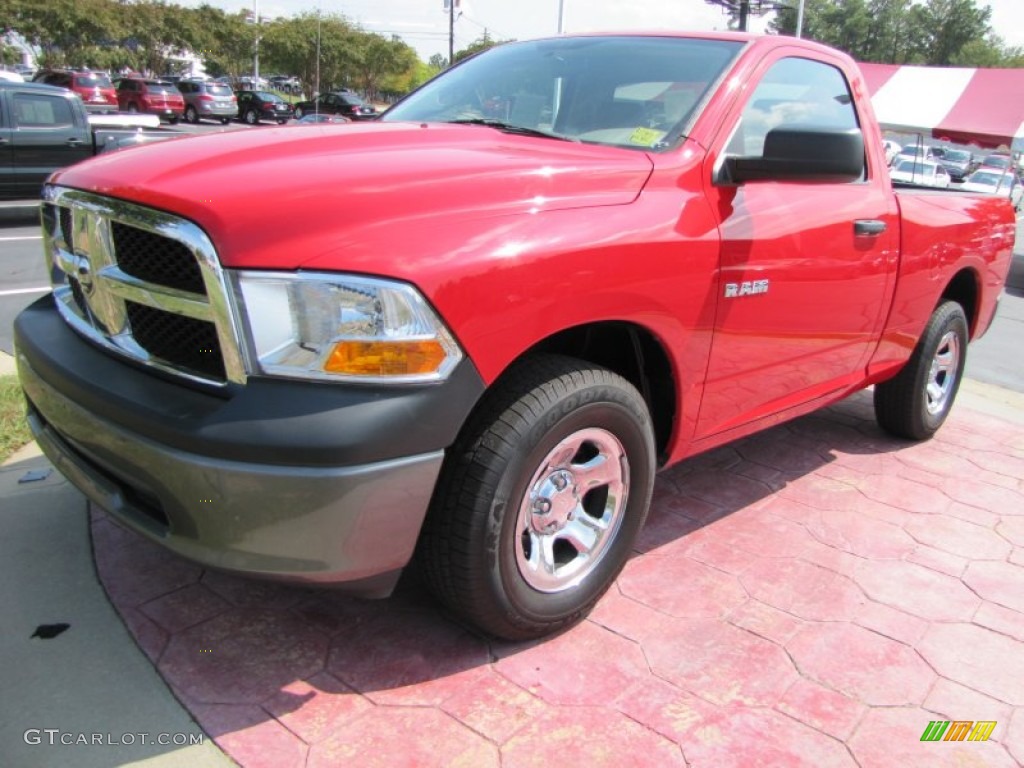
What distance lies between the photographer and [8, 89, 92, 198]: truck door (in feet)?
36.4

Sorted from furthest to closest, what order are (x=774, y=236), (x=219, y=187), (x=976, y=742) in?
(x=774, y=236) < (x=976, y=742) < (x=219, y=187)

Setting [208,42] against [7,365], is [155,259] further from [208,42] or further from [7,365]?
[208,42]

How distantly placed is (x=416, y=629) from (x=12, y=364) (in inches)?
149

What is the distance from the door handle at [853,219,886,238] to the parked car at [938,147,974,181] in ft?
130

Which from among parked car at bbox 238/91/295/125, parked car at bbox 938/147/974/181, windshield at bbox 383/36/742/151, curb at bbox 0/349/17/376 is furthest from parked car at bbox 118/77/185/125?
parked car at bbox 938/147/974/181

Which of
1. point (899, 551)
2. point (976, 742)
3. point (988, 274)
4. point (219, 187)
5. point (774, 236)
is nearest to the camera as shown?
point (219, 187)

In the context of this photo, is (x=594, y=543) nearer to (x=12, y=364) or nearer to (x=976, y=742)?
(x=976, y=742)

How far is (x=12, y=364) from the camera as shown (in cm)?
507

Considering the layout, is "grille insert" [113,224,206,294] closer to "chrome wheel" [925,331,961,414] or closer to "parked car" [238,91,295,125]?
"chrome wheel" [925,331,961,414]

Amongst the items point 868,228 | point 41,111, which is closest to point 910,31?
point 41,111

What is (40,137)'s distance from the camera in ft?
36.9

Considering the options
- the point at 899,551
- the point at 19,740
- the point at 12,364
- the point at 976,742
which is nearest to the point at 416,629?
the point at 19,740

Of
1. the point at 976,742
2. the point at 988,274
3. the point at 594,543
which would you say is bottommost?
the point at 976,742

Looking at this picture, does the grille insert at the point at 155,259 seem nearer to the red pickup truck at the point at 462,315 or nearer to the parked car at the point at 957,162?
the red pickup truck at the point at 462,315
